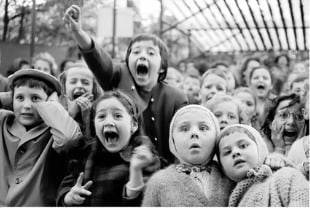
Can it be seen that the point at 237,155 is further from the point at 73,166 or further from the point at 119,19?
the point at 119,19

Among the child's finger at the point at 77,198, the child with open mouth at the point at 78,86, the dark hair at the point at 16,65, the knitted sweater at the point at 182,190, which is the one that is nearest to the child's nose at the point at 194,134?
the knitted sweater at the point at 182,190

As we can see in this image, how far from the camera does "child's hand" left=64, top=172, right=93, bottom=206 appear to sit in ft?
6.05

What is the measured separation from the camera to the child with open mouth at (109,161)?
1816 mm

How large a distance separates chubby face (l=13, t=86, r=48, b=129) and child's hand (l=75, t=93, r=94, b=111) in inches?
5.6

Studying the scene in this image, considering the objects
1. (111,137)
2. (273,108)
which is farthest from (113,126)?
(273,108)

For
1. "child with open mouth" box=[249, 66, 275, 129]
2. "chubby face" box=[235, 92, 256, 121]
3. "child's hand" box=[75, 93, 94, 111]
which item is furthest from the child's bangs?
"child with open mouth" box=[249, 66, 275, 129]

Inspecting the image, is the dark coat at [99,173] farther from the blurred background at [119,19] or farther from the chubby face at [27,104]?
the blurred background at [119,19]

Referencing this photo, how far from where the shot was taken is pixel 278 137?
8.17 feet

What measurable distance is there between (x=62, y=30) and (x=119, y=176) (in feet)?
2.97

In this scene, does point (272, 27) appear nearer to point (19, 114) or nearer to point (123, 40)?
point (123, 40)

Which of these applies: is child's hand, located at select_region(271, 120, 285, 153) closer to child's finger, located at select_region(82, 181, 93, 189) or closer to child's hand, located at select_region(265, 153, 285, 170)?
child's hand, located at select_region(265, 153, 285, 170)

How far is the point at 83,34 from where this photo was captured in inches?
80.7

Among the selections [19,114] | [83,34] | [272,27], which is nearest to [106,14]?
[83,34]

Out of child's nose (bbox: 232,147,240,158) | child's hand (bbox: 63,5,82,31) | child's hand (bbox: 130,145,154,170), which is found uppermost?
child's hand (bbox: 63,5,82,31)
